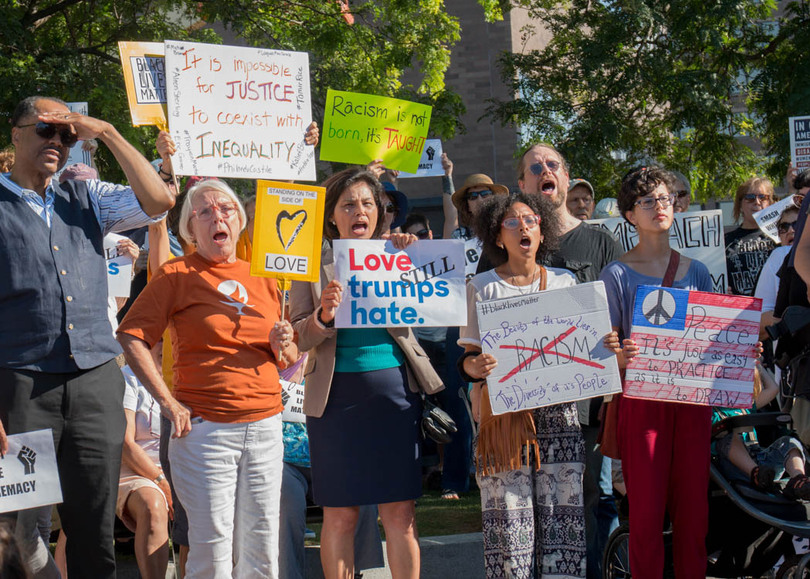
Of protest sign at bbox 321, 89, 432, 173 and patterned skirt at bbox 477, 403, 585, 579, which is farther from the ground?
protest sign at bbox 321, 89, 432, 173

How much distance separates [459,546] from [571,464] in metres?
1.52

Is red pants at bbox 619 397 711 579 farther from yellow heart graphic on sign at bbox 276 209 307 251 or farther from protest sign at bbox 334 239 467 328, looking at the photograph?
yellow heart graphic on sign at bbox 276 209 307 251

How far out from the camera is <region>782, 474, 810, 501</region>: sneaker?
463cm

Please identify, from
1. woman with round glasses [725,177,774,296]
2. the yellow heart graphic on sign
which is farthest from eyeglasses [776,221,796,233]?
the yellow heart graphic on sign

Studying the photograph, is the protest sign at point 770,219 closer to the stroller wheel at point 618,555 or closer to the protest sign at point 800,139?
the protest sign at point 800,139

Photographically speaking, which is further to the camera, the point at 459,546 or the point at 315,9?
the point at 315,9

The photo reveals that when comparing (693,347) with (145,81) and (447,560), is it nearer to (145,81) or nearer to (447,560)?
(447,560)

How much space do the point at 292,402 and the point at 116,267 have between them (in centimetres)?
138

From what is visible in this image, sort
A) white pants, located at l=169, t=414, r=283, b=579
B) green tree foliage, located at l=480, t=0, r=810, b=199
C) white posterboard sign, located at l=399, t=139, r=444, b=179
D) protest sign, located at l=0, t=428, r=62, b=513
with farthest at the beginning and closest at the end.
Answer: green tree foliage, located at l=480, t=0, r=810, b=199 < white posterboard sign, located at l=399, t=139, r=444, b=179 < white pants, located at l=169, t=414, r=283, b=579 < protest sign, located at l=0, t=428, r=62, b=513

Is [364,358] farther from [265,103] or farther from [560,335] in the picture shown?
[265,103]

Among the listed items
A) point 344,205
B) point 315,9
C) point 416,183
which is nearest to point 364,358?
point 344,205

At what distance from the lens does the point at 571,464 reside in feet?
15.1

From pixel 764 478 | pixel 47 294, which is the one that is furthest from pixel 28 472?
pixel 764 478

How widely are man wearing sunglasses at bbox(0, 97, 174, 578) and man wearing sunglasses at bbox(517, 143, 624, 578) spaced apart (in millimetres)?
2183
